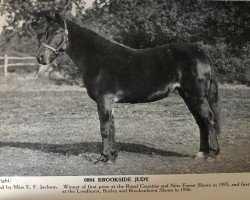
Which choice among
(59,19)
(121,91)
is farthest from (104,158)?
(59,19)

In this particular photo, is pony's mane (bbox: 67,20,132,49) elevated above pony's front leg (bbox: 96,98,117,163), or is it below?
above

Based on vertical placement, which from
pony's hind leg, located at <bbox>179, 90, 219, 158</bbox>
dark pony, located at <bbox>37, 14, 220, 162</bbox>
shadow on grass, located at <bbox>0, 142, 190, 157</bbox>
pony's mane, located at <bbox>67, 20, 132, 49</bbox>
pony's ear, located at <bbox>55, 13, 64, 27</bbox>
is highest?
pony's ear, located at <bbox>55, 13, 64, 27</bbox>

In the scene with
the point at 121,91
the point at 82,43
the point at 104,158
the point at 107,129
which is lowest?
the point at 104,158

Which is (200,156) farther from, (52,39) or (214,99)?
(52,39)

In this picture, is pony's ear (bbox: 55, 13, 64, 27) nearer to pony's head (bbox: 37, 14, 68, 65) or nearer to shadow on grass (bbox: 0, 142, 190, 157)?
pony's head (bbox: 37, 14, 68, 65)

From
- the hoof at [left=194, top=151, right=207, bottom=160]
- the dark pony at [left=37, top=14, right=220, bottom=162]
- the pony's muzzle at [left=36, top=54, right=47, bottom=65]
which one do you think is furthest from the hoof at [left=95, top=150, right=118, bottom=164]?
the pony's muzzle at [left=36, top=54, right=47, bottom=65]

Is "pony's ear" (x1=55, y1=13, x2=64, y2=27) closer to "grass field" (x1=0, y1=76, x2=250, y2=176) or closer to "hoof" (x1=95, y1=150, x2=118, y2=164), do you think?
"grass field" (x1=0, y1=76, x2=250, y2=176)
